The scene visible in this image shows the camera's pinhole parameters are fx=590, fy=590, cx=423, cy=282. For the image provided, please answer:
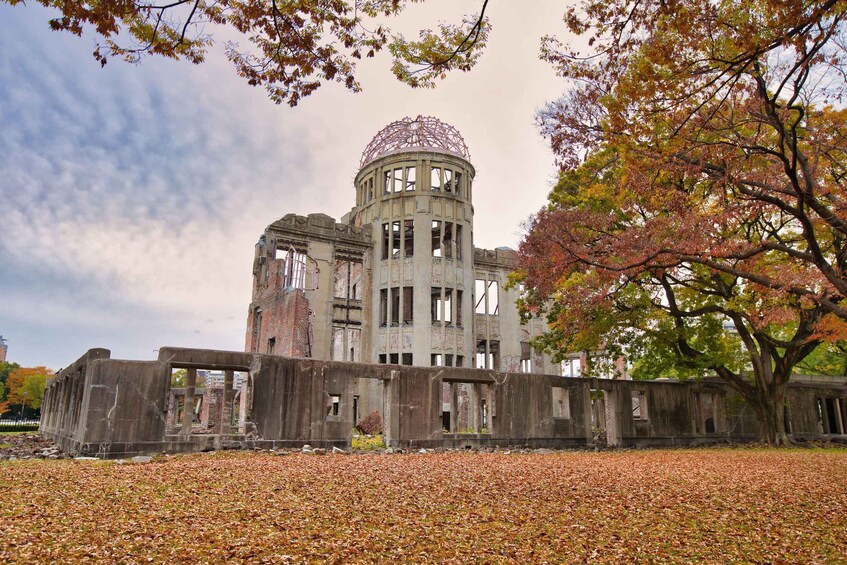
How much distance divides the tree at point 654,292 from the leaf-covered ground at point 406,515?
5.46 metres

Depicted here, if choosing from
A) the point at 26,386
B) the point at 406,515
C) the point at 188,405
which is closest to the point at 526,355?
the point at 188,405

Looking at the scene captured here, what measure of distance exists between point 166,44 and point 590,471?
1022 centimetres

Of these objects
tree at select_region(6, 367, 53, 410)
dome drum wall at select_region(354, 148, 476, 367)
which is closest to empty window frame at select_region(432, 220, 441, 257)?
dome drum wall at select_region(354, 148, 476, 367)

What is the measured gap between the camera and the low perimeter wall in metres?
14.2

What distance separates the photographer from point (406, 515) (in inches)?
268

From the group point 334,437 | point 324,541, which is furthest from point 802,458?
point 324,541

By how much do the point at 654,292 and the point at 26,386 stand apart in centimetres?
5716

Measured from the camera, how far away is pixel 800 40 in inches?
296

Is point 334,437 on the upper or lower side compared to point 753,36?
lower

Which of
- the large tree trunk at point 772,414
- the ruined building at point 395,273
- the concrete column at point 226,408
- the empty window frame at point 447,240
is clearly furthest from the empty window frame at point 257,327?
the large tree trunk at point 772,414

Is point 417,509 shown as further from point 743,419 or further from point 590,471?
point 743,419

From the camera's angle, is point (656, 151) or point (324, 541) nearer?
point (324, 541)

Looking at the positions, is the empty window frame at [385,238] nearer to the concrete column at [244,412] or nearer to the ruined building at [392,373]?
the ruined building at [392,373]

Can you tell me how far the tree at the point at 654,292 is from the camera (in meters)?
14.2
